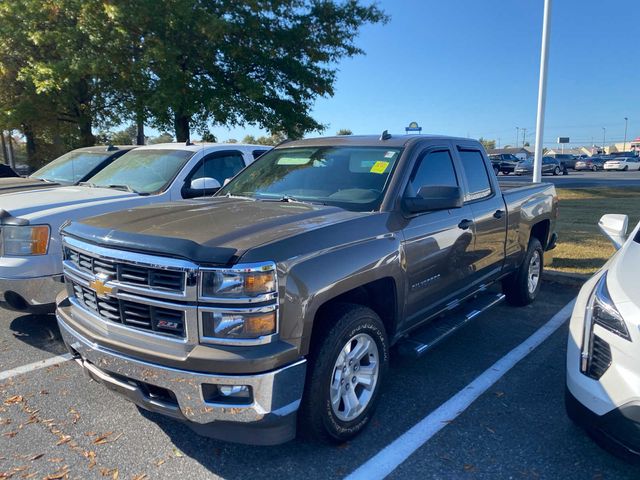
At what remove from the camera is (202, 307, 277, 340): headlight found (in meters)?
2.46

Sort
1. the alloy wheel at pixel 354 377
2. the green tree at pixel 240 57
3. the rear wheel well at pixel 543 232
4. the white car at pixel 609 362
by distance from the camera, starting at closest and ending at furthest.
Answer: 1. the white car at pixel 609 362
2. the alloy wheel at pixel 354 377
3. the rear wheel well at pixel 543 232
4. the green tree at pixel 240 57

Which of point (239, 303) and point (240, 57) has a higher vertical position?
point (240, 57)

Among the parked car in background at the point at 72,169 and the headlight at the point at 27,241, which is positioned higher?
the parked car in background at the point at 72,169

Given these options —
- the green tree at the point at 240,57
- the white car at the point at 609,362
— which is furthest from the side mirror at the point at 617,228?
the green tree at the point at 240,57

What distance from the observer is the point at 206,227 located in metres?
2.85

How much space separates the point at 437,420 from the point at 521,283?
2.92m

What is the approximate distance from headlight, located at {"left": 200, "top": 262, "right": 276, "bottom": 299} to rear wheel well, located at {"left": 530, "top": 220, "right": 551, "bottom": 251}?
4.81 m

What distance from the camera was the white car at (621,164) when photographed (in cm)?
4806

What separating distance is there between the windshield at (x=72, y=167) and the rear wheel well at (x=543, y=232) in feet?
20.9

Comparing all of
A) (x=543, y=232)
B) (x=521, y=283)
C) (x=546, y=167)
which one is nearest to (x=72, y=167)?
(x=521, y=283)

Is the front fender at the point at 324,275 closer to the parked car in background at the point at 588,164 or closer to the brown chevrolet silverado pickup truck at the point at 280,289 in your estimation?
the brown chevrolet silverado pickup truck at the point at 280,289

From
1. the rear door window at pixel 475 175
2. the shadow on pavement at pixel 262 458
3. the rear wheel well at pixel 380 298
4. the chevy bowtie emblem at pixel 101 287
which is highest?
the rear door window at pixel 475 175

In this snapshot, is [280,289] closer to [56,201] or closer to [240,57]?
[56,201]

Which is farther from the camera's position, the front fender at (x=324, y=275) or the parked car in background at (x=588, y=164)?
the parked car in background at (x=588, y=164)
